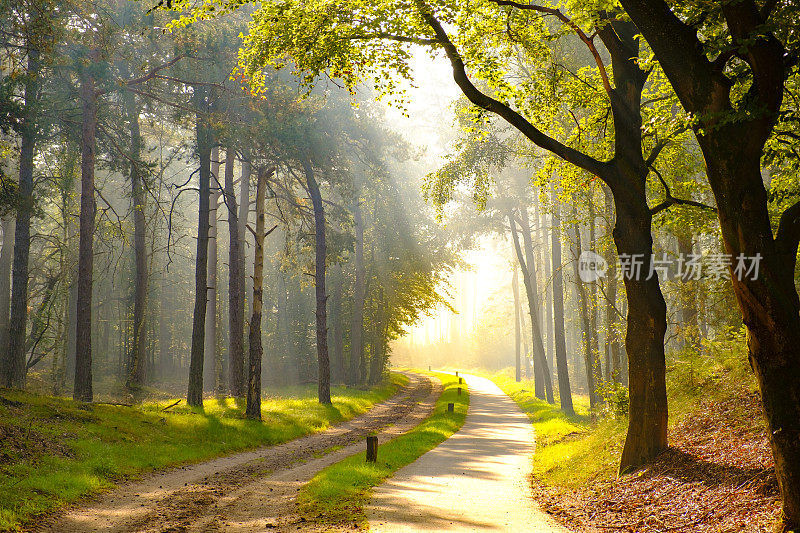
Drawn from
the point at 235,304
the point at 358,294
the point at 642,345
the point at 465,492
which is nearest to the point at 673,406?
the point at 642,345

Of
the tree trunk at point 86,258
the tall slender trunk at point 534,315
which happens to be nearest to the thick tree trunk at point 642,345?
the tree trunk at point 86,258

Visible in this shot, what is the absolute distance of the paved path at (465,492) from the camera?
25.8ft

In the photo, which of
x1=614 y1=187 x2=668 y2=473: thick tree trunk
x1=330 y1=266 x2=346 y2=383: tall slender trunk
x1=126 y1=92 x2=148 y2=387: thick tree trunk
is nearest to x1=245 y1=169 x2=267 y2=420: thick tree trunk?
x1=126 y1=92 x2=148 y2=387: thick tree trunk

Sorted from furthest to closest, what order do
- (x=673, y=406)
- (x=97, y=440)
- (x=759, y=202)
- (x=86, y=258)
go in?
1. (x=86, y=258)
2. (x=97, y=440)
3. (x=673, y=406)
4. (x=759, y=202)

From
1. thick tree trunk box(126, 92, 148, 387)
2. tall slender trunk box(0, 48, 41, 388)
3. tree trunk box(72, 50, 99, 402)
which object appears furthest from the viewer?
thick tree trunk box(126, 92, 148, 387)

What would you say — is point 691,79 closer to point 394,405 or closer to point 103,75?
point 103,75

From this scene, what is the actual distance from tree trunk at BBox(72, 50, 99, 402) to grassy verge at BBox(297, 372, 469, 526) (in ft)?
29.1

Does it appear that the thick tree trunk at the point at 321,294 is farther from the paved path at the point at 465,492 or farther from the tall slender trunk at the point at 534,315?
the tall slender trunk at the point at 534,315

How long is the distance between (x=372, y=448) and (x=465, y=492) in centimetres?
281

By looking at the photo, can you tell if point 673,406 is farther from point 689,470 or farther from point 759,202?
point 759,202

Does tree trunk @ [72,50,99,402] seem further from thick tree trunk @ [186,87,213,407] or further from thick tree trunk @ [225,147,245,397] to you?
thick tree trunk @ [225,147,245,397]

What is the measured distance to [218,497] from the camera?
9727 mm

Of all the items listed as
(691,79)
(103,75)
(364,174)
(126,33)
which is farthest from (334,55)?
(364,174)

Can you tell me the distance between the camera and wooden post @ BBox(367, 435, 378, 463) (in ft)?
40.2
